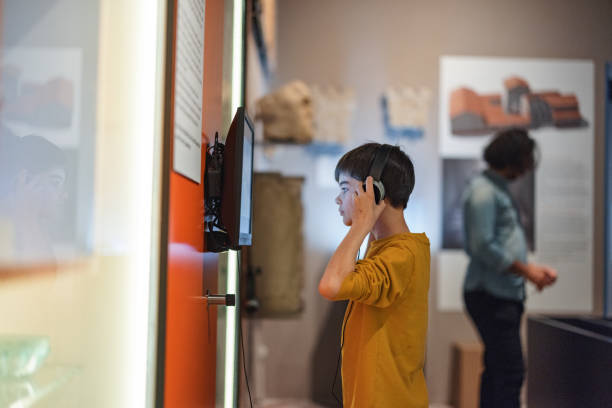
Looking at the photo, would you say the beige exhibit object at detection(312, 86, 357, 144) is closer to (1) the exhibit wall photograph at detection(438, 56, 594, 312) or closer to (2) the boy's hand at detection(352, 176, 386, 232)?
(1) the exhibit wall photograph at detection(438, 56, 594, 312)

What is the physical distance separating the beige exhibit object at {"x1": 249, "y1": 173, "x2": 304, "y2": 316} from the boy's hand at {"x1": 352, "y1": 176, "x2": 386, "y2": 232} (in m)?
1.74

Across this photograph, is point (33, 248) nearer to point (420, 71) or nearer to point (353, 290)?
point (353, 290)

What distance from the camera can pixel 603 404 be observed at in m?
2.29

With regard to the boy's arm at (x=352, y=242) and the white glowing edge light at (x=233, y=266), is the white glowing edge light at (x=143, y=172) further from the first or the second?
the white glowing edge light at (x=233, y=266)

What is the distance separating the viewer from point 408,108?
3.94 metres

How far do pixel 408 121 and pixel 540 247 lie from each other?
1320mm

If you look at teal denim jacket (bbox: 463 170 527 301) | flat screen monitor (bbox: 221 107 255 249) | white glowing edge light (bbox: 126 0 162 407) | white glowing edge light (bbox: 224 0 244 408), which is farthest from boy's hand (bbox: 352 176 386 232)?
teal denim jacket (bbox: 463 170 527 301)

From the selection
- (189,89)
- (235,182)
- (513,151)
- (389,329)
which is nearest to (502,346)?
(513,151)

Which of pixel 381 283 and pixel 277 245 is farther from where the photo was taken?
pixel 277 245

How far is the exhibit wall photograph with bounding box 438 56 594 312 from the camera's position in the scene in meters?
4.00

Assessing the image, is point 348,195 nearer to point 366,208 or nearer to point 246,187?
point 366,208

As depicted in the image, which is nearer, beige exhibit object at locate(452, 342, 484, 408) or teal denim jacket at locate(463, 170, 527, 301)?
teal denim jacket at locate(463, 170, 527, 301)

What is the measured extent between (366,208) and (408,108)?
9.00 ft

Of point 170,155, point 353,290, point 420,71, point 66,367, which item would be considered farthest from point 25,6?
point 420,71
